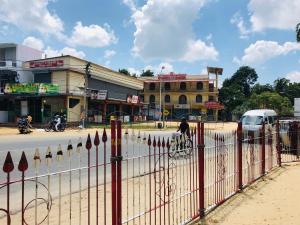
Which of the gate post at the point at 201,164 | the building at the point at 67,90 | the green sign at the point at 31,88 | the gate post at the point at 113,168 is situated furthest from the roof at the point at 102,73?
the gate post at the point at 113,168

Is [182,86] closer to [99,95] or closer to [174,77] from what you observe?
[174,77]

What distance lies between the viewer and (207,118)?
274 ft

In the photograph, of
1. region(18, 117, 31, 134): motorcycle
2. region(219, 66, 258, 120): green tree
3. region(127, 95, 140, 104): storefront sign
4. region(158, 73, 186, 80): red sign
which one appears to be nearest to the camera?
region(18, 117, 31, 134): motorcycle

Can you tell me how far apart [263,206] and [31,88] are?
38.3m

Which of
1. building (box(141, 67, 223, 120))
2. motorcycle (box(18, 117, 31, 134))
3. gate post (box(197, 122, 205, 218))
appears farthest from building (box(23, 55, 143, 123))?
gate post (box(197, 122, 205, 218))

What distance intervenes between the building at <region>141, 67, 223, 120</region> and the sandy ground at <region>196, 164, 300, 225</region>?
7262cm

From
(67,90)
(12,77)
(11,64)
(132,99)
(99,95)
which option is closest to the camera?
(67,90)

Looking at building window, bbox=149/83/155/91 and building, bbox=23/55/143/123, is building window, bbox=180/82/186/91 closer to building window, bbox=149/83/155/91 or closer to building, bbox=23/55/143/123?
building window, bbox=149/83/155/91

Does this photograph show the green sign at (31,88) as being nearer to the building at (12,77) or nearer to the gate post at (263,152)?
the building at (12,77)

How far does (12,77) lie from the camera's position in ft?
160

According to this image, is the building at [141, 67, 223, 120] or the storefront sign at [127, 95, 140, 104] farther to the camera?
the building at [141, 67, 223, 120]

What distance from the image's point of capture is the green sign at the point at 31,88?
142 feet

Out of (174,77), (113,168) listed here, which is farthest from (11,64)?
(113,168)

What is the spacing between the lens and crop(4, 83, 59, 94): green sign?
43.2 m
